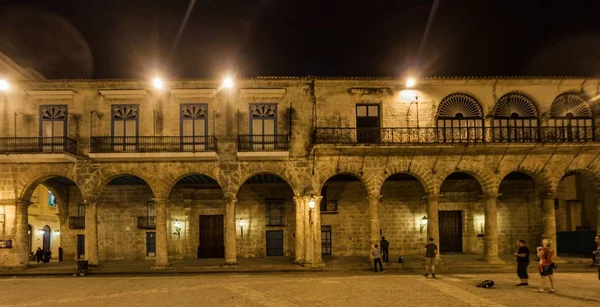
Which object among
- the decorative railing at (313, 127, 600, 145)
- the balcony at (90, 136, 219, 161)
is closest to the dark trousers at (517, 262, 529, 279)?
the decorative railing at (313, 127, 600, 145)

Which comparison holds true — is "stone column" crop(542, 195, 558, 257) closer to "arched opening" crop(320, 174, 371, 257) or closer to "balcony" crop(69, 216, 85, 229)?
"arched opening" crop(320, 174, 371, 257)

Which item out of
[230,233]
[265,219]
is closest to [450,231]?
[265,219]

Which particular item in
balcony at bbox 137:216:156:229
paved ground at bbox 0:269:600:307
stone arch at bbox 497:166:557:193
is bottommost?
paved ground at bbox 0:269:600:307

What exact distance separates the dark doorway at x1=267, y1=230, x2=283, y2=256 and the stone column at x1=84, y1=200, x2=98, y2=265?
29.1 ft

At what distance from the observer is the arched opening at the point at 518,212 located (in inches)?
1051

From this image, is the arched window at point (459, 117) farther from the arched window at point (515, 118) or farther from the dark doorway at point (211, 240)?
the dark doorway at point (211, 240)

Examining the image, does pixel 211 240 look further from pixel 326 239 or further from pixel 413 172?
pixel 413 172

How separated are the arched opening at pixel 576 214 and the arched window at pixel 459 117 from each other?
7.17 metres

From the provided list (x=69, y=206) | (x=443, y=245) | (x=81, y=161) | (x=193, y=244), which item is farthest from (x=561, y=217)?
(x=69, y=206)

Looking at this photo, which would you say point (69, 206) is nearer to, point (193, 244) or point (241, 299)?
point (193, 244)

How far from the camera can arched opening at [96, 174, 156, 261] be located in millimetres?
26297

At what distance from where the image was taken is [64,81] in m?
22.2

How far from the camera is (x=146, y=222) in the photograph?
86.7ft

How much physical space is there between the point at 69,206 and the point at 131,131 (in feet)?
25.1
